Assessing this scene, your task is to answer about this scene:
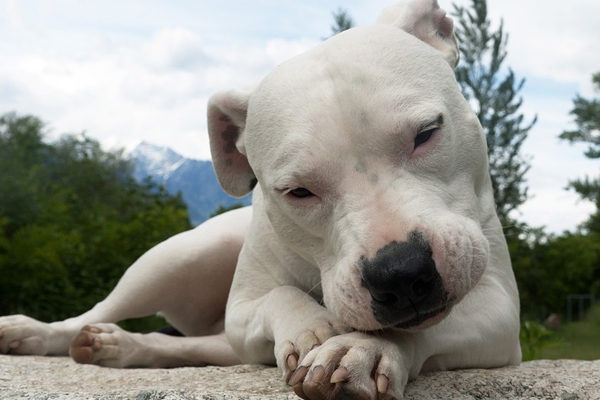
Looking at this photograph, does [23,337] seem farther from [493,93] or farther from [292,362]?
[493,93]

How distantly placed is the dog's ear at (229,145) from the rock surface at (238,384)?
92 cm

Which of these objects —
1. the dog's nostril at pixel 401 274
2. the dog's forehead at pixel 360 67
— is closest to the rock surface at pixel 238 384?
the dog's nostril at pixel 401 274

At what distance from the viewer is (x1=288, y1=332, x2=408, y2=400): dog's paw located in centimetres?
211

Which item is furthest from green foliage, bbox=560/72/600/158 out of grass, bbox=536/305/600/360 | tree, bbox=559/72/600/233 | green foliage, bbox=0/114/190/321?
green foliage, bbox=0/114/190/321

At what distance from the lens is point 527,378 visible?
111 inches

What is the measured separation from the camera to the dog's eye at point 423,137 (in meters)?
2.71

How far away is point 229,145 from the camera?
3.62m

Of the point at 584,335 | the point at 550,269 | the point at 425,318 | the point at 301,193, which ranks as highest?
the point at 301,193

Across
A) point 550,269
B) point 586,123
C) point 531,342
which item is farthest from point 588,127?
point 531,342

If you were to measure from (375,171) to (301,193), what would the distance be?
358mm

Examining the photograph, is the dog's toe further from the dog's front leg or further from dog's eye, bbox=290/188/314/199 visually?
the dog's front leg

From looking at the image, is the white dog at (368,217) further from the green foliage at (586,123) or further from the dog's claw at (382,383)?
the green foliage at (586,123)

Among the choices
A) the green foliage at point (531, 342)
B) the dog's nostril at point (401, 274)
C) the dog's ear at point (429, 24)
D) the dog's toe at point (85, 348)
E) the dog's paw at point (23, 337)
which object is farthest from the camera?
the green foliage at point (531, 342)

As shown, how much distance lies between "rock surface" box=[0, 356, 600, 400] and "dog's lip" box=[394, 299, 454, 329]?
0.24m
